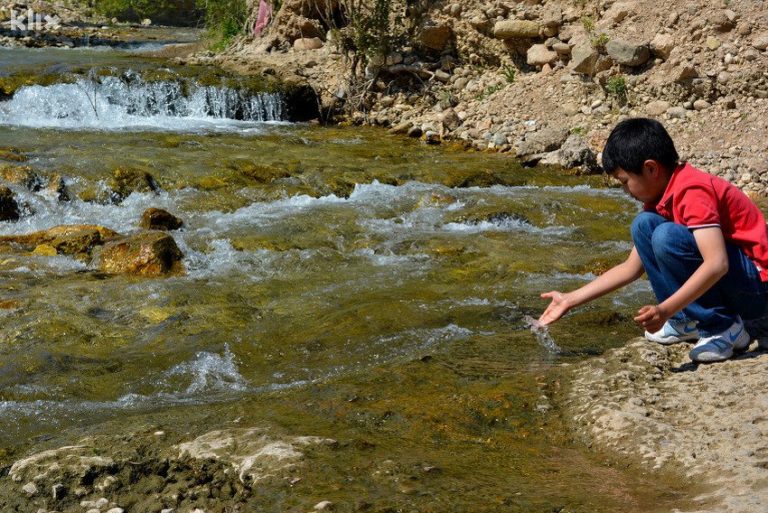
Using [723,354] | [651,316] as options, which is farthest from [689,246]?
[723,354]

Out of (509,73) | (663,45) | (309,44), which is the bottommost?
(509,73)

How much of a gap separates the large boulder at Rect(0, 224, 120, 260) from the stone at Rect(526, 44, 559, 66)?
28.2 feet

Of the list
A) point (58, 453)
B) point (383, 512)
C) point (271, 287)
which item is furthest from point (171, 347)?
point (383, 512)

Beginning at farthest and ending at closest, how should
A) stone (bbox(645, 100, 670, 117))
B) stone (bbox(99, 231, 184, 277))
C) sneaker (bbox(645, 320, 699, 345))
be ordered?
stone (bbox(645, 100, 670, 117)) → stone (bbox(99, 231, 184, 277)) → sneaker (bbox(645, 320, 699, 345))

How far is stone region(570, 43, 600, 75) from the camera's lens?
1268 centimetres

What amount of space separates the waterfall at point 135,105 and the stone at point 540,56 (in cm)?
431

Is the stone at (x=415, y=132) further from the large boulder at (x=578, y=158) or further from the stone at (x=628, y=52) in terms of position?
the stone at (x=628, y=52)

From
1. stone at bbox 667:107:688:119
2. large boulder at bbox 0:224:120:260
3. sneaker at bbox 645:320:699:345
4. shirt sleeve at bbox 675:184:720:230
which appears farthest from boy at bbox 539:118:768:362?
stone at bbox 667:107:688:119

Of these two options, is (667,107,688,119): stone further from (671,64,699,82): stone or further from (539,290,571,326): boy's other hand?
(539,290,571,326): boy's other hand

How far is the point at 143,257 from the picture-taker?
6746 mm

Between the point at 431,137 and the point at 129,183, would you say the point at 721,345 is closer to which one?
the point at 129,183

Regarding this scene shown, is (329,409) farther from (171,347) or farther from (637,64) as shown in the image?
(637,64)

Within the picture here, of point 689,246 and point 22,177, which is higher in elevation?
point 689,246

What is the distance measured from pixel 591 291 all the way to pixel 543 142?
331 inches
